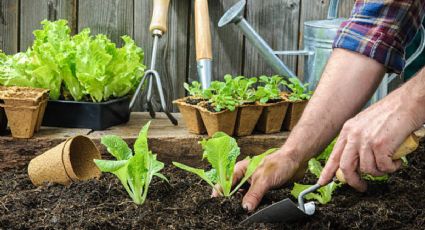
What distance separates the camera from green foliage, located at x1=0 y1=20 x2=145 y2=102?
10.1 ft

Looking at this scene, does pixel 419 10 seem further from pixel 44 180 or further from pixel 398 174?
pixel 44 180

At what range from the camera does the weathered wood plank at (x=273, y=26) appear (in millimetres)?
3754

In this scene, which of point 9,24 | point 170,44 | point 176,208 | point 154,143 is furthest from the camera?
point 170,44

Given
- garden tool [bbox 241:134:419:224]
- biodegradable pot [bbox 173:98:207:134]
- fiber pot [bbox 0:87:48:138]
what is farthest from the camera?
biodegradable pot [bbox 173:98:207:134]

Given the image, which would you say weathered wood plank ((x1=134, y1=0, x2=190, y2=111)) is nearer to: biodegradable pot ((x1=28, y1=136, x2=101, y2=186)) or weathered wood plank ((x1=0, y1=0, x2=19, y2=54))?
weathered wood plank ((x1=0, y1=0, x2=19, y2=54))

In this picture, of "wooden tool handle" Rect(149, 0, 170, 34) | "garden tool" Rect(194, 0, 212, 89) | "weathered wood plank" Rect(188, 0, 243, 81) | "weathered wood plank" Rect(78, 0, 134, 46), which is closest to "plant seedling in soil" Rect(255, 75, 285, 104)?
"garden tool" Rect(194, 0, 212, 89)

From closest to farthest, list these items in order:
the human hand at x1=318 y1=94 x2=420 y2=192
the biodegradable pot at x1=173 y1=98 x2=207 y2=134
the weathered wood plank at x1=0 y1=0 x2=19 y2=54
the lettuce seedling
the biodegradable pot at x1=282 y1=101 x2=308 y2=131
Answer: the human hand at x1=318 y1=94 x2=420 y2=192
the lettuce seedling
the biodegradable pot at x1=173 y1=98 x2=207 y2=134
the biodegradable pot at x1=282 y1=101 x2=308 y2=131
the weathered wood plank at x1=0 y1=0 x2=19 y2=54

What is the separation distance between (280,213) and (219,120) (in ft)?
2.91

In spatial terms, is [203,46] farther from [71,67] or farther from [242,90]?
[71,67]

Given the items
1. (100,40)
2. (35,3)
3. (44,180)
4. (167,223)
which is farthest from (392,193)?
(35,3)

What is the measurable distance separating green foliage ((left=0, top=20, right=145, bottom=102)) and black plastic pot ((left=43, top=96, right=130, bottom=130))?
0.05 metres

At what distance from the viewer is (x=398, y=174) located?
8.84ft

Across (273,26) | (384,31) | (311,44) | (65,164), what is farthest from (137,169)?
(273,26)

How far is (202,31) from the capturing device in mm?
3365
